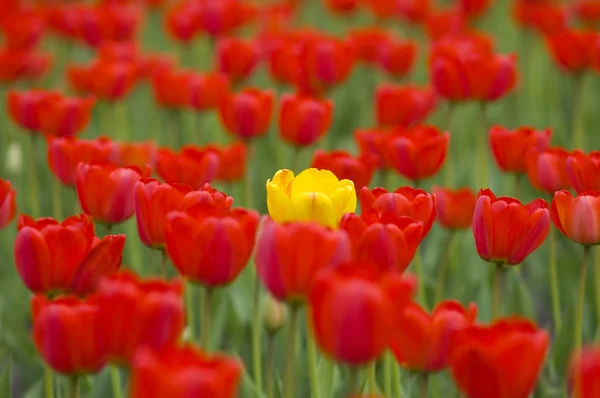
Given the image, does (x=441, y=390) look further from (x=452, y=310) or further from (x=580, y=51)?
(x=580, y=51)

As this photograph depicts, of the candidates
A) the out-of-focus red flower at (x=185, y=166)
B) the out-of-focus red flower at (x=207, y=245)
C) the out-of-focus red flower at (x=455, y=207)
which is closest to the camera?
the out-of-focus red flower at (x=207, y=245)

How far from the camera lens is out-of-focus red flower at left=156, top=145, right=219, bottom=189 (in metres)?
1.83

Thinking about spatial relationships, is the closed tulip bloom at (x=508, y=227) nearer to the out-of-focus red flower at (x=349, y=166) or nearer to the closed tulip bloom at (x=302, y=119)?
the out-of-focus red flower at (x=349, y=166)

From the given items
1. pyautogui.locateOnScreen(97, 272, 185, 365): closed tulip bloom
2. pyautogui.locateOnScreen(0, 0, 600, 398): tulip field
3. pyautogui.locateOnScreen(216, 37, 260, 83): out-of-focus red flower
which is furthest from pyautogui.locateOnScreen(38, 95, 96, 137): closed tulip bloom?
pyautogui.locateOnScreen(97, 272, 185, 365): closed tulip bloom

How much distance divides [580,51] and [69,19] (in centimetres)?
201

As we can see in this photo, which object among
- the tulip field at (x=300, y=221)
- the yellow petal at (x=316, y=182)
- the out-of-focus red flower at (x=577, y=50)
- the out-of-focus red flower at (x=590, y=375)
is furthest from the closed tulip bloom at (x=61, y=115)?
the out-of-focus red flower at (x=590, y=375)

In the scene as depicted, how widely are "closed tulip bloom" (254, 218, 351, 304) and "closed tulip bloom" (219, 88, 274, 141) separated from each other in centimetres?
133

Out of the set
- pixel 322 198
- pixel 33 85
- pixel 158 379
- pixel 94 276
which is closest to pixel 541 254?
pixel 322 198

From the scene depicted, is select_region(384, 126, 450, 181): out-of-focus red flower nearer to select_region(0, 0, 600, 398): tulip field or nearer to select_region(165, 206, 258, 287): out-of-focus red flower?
select_region(0, 0, 600, 398): tulip field

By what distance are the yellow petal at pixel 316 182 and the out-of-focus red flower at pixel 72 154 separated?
587 mm

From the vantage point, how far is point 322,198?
1.35 m

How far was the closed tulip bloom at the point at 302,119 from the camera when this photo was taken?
7.48 feet

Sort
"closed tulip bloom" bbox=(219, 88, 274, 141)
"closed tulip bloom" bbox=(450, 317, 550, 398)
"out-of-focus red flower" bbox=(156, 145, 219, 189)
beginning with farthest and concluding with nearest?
1. "closed tulip bloom" bbox=(219, 88, 274, 141)
2. "out-of-focus red flower" bbox=(156, 145, 219, 189)
3. "closed tulip bloom" bbox=(450, 317, 550, 398)

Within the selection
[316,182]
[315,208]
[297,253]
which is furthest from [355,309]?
[316,182]
